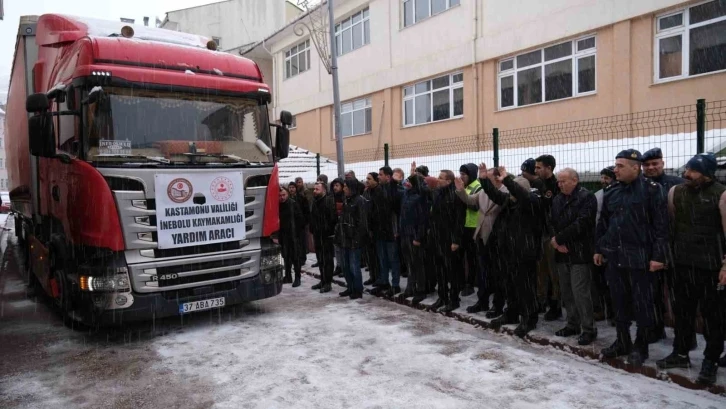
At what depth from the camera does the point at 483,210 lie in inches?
Answer: 276

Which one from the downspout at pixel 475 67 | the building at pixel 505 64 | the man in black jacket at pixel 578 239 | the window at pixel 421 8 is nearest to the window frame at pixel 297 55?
the building at pixel 505 64

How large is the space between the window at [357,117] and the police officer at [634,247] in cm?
1692

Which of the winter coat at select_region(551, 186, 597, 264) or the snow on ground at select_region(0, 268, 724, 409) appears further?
the winter coat at select_region(551, 186, 597, 264)

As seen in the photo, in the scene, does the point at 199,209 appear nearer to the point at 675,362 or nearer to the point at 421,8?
the point at 675,362

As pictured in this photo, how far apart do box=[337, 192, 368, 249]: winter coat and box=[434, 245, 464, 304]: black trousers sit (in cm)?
128

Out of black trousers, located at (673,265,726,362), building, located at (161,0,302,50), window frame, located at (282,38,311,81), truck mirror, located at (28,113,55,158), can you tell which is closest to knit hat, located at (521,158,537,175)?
black trousers, located at (673,265,726,362)

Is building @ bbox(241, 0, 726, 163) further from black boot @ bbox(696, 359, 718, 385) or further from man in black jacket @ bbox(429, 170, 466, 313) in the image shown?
black boot @ bbox(696, 359, 718, 385)

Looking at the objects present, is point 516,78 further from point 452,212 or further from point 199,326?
point 199,326

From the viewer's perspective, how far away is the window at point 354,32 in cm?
2145

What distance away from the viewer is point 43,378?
5188 millimetres

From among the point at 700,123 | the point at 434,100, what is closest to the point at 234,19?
the point at 434,100

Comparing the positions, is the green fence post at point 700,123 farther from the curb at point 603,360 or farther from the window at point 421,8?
the window at point 421,8

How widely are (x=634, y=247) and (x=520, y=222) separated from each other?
4.60ft

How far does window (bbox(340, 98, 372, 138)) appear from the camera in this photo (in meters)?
21.8
